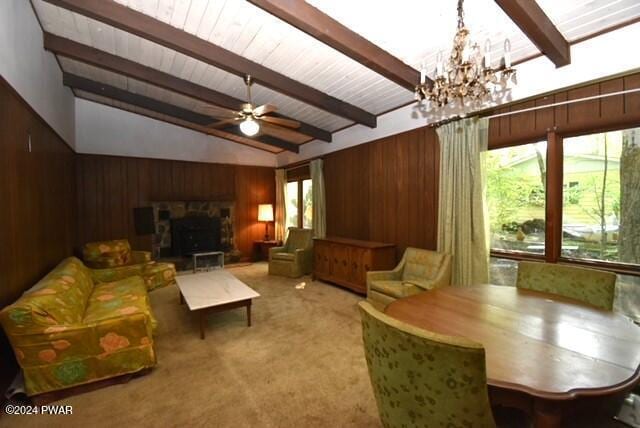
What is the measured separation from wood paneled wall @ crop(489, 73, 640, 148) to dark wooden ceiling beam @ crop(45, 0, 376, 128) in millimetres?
2075

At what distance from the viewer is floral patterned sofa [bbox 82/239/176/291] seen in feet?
13.7

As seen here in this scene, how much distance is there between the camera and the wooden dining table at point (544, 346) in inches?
38.9

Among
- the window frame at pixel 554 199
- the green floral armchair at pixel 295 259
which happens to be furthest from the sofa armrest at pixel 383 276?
the green floral armchair at pixel 295 259

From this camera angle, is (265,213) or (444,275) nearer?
(444,275)

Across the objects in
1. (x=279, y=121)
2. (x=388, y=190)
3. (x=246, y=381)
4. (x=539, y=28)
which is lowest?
(x=246, y=381)

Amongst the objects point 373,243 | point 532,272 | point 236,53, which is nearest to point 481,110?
point 532,272

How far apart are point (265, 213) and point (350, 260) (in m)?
3.17

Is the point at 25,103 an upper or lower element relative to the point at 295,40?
lower

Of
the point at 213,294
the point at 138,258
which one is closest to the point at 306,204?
the point at 138,258

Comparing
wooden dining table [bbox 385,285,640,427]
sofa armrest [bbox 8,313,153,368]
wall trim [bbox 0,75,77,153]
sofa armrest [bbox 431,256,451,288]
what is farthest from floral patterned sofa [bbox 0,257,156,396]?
sofa armrest [bbox 431,256,451,288]

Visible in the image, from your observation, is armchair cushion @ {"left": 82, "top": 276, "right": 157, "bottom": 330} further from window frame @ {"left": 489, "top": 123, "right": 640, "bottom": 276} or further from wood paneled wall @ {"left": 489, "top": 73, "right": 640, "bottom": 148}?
wood paneled wall @ {"left": 489, "top": 73, "right": 640, "bottom": 148}

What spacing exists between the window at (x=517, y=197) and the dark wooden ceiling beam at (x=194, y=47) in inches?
84.6

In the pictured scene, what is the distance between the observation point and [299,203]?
6809 millimetres

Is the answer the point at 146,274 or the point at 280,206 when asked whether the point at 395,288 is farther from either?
the point at 280,206
